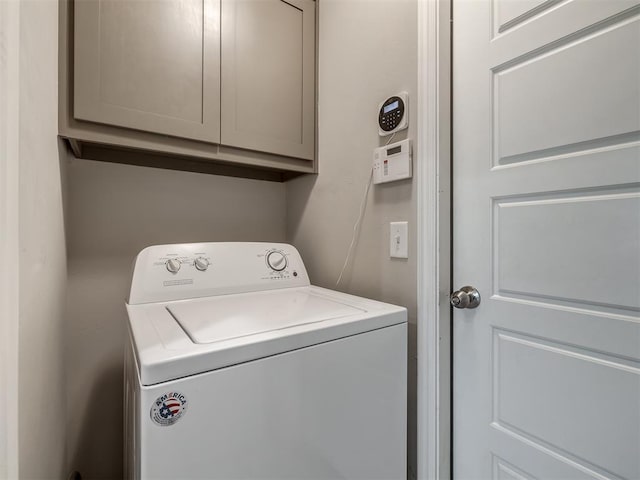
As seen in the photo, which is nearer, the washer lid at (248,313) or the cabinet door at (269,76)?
the washer lid at (248,313)

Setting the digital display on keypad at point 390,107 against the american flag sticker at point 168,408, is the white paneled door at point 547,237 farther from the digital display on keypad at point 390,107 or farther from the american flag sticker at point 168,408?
the american flag sticker at point 168,408

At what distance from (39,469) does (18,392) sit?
322 millimetres

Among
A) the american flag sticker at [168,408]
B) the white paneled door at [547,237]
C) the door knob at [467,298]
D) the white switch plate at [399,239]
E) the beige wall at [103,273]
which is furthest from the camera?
the beige wall at [103,273]

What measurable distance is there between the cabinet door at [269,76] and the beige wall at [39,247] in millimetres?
540

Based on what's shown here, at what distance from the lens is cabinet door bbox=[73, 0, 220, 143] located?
953 millimetres

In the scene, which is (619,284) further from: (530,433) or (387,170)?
(387,170)

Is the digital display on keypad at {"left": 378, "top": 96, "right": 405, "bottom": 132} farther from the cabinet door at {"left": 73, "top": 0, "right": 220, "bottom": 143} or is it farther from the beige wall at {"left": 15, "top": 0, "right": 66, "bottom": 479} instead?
the beige wall at {"left": 15, "top": 0, "right": 66, "bottom": 479}

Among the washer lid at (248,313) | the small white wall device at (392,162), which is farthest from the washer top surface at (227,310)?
the small white wall device at (392,162)

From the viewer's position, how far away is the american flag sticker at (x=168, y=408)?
0.54 meters

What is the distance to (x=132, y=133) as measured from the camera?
3.46 ft

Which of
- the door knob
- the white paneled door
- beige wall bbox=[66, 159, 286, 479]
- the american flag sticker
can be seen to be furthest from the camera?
beige wall bbox=[66, 159, 286, 479]

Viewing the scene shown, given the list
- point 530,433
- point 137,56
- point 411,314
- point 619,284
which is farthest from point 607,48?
point 137,56

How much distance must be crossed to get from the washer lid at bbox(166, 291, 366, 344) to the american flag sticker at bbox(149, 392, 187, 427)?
0.37 ft

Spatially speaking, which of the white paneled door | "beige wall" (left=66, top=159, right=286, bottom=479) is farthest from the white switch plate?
"beige wall" (left=66, top=159, right=286, bottom=479)
